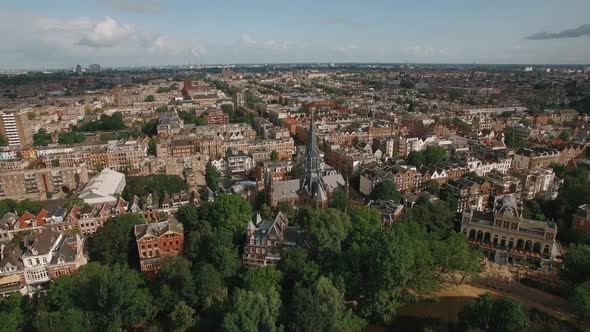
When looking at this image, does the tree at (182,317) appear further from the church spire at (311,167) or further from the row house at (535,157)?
the row house at (535,157)

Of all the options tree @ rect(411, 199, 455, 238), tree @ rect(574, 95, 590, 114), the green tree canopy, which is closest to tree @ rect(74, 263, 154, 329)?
the green tree canopy

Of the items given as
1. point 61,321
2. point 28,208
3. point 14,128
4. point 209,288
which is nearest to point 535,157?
point 209,288

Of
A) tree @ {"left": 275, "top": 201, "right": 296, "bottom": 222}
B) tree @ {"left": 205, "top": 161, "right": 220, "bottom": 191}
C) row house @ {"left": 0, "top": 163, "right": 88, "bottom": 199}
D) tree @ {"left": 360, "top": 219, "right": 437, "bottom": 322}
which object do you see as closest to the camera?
tree @ {"left": 360, "top": 219, "right": 437, "bottom": 322}

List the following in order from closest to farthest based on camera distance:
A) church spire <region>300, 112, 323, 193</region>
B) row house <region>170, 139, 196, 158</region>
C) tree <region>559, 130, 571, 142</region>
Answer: church spire <region>300, 112, 323, 193</region>
row house <region>170, 139, 196, 158</region>
tree <region>559, 130, 571, 142</region>

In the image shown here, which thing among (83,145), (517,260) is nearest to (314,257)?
(517,260)

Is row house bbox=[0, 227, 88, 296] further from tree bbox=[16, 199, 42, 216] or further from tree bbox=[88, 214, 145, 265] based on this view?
tree bbox=[16, 199, 42, 216]

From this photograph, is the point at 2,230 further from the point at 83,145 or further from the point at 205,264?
the point at 83,145
